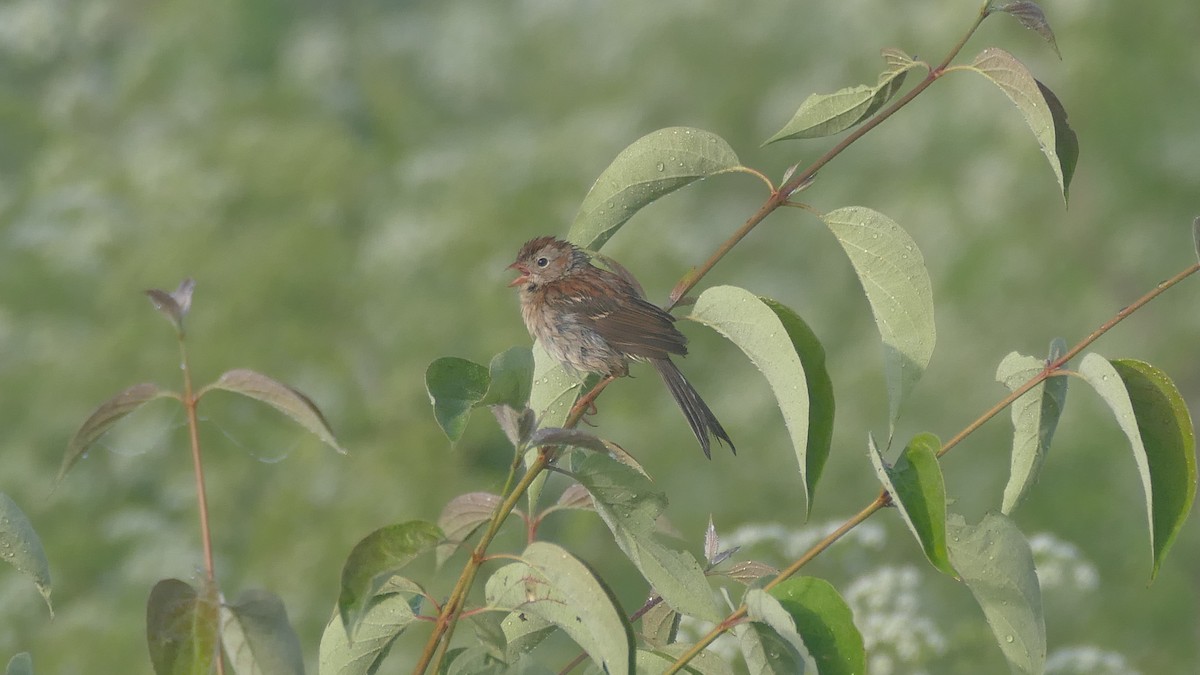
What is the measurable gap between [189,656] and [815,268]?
1258 cm

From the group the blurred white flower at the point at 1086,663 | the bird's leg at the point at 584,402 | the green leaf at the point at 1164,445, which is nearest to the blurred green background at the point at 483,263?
the blurred white flower at the point at 1086,663

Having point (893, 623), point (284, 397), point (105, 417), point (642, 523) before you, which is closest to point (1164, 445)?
point (642, 523)

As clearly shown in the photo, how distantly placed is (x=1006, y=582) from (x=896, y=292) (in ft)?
1.42

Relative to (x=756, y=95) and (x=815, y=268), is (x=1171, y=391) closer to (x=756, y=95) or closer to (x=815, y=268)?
(x=815, y=268)

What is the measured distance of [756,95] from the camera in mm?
Result: 15852

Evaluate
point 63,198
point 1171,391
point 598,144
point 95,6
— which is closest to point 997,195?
point 598,144

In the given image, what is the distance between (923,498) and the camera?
1793 mm

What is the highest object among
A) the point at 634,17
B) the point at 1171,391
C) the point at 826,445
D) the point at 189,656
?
the point at 634,17

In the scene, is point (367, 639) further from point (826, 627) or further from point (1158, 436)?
point (1158, 436)

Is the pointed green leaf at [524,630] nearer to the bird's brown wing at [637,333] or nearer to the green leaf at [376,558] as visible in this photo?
the green leaf at [376,558]

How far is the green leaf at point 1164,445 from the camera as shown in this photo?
1.96 meters

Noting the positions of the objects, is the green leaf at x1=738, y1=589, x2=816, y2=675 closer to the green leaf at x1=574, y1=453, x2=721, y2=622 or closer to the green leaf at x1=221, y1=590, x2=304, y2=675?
the green leaf at x1=574, y1=453, x2=721, y2=622

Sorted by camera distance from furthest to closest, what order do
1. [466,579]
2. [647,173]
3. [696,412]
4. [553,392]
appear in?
1. [696,412]
2. [553,392]
3. [647,173]
4. [466,579]

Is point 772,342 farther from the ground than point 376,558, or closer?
closer
